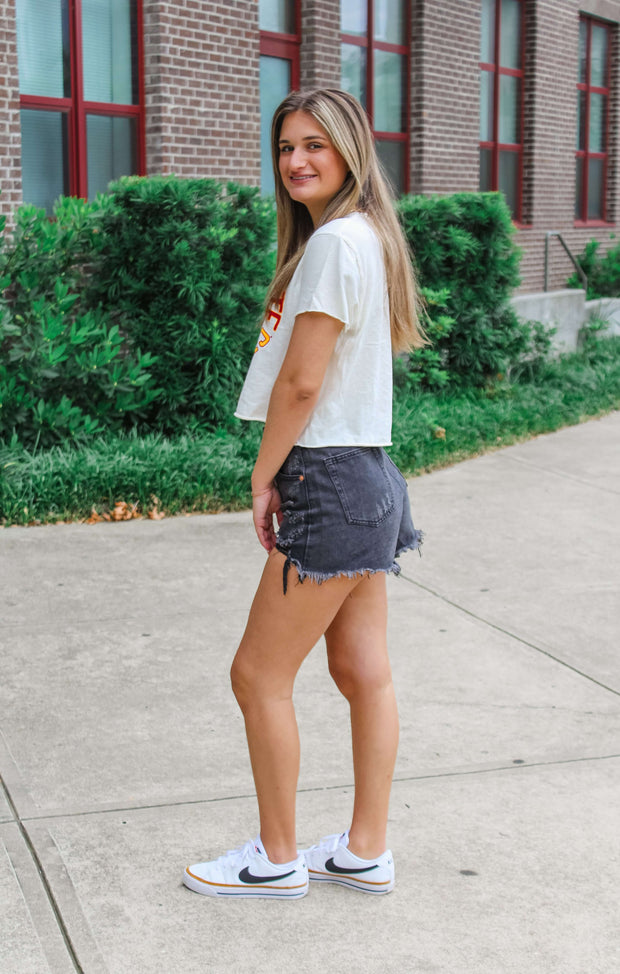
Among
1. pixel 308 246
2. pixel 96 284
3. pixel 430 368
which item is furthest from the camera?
pixel 430 368

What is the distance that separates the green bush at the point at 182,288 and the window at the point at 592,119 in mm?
9129

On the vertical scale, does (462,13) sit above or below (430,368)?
above

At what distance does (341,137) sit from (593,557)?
3.66 meters

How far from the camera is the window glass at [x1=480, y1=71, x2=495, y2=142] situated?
13.1 meters

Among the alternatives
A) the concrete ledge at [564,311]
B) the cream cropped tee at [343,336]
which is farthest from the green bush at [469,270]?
the cream cropped tee at [343,336]

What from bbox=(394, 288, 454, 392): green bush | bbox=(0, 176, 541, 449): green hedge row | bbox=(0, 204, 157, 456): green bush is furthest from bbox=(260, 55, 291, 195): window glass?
bbox=(0, 204, 157, 456): green bush

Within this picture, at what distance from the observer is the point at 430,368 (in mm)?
9586

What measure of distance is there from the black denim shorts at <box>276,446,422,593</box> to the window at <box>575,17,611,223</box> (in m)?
13.8

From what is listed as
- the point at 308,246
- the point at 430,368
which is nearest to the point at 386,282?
the point at 308,246

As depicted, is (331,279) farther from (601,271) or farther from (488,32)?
(601,271)

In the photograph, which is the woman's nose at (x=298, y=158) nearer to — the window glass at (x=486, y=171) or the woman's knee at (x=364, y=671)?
the woman's knee at (x=364, y=671)

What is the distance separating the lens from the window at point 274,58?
9.77 meters

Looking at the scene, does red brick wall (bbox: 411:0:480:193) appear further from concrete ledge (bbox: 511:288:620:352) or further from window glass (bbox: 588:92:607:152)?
window glass (bbox: 588:92:607:152)

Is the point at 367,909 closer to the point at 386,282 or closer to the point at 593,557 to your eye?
the point at 386,282
